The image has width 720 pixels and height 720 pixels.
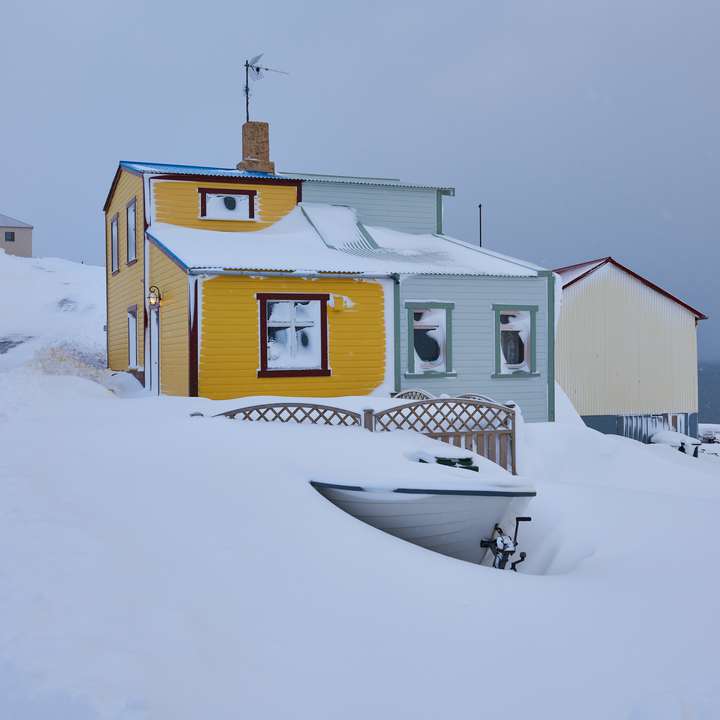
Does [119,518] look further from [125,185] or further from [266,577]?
[125,185]

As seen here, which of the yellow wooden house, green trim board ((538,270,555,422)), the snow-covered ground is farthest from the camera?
green trim board ((538,270,555,422))

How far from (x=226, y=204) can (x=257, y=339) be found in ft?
16.1

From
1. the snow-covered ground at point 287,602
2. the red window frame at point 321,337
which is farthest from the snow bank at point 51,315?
the snow-covered ground at point 287,602

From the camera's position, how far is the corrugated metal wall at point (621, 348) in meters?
20.7

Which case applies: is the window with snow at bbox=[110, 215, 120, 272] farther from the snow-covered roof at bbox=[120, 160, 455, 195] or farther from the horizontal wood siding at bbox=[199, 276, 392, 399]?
the horizontal wood siding at bbox=[199, 276, 392, 399]

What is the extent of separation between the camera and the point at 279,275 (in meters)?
14.6

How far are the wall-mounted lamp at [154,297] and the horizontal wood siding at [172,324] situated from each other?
0.12 meters

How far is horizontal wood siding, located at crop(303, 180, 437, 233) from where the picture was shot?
1914 centimetres

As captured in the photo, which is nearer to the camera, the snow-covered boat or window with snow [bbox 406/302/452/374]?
the snow-covered boat

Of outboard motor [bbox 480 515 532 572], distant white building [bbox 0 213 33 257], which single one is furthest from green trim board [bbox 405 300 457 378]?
distant white building [bbox 0 213 33 257]

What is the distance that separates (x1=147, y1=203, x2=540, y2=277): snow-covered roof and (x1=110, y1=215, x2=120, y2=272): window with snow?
503 cm

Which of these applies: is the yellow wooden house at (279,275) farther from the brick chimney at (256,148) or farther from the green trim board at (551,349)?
the green trim board at (551,349)

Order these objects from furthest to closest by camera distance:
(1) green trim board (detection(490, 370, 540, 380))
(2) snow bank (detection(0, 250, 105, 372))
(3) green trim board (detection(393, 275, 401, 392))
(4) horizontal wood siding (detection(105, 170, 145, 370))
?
1. (2) snow bank (detection(0, 250, 105, 372))
2. (4) horizontal wood siding (detection(105, 170, 145, 370))
3. (1) green trim board (detection(490, 370, 540, 380))
4. (3) green trim board (detection(393, 275, 401, 392))

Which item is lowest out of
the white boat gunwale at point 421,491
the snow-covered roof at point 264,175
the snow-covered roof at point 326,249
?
the white boat gunwale at point 421,491
